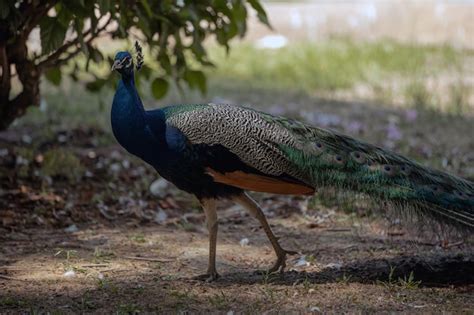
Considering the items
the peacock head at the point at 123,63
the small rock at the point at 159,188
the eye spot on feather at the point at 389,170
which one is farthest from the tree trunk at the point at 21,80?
the eye spot on feather at the point at 389,170

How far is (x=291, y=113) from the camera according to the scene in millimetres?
7371

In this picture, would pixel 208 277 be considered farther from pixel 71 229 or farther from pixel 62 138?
pixel 62 138

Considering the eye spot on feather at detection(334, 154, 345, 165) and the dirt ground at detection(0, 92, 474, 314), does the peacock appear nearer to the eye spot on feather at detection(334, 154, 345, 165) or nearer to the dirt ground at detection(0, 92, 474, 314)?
the eye spot on feather at detection(334, 154, 345, 165)

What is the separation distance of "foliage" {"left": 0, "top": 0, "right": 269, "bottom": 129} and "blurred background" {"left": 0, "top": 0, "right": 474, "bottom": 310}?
0.22 m

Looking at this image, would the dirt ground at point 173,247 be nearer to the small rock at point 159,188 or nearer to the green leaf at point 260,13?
the small rock at point 159,188

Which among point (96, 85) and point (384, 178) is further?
point (96, 85)

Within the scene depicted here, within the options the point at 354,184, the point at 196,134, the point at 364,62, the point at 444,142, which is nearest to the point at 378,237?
the point at 354,184

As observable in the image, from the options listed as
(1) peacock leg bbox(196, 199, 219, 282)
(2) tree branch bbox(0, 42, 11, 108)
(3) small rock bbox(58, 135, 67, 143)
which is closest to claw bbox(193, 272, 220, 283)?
(1) peacock leg bbox(196, 199, 219, 282)

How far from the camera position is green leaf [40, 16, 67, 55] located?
14.3ft

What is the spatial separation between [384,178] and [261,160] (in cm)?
54

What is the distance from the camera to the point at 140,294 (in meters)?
3.58

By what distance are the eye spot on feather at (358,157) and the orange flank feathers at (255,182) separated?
0.76ft

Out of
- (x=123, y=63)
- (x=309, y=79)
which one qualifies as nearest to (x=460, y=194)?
(x=123, y=63)

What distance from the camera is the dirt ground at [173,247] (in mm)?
3531
